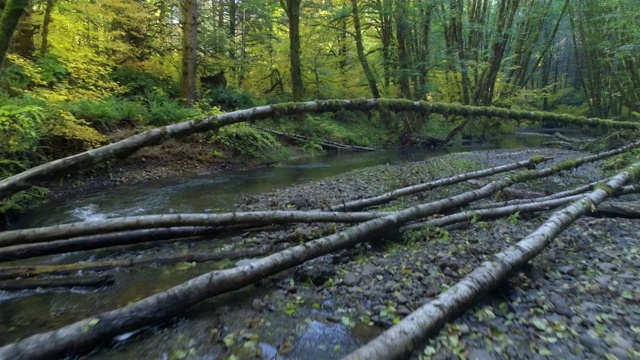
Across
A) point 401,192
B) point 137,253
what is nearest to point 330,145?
point 401,192

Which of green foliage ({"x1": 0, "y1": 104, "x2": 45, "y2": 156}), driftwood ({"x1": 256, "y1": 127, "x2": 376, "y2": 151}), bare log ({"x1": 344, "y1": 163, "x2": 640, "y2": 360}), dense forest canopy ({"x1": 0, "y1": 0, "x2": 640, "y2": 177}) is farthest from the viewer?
driftwood ({"x1": 256, "y1": 127, "x2": 376, "y2": 151})

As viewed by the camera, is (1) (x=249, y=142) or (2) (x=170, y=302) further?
(1) (x=249, y=142)

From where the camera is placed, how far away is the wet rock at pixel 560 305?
3438 millimetres

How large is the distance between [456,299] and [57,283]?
4.46m

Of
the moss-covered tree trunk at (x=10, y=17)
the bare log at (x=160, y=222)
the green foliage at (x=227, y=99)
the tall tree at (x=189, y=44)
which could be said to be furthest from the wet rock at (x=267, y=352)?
the green foliage at (x=227, y=99)

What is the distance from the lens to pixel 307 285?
14.2ft

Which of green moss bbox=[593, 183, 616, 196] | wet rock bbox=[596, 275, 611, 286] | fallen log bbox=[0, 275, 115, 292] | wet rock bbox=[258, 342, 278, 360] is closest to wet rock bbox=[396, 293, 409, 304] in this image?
wet rock bbox=[258, 342, 278, 360]

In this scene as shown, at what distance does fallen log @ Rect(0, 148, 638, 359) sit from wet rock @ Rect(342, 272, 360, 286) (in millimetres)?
398

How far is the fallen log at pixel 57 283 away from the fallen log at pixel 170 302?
137 centimetres

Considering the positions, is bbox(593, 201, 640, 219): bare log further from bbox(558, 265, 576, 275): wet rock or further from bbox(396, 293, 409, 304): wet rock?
bbox(396, 293, 409, 304): wet rock

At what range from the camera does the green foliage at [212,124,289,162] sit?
531 inches

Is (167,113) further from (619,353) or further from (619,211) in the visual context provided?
(619,353)

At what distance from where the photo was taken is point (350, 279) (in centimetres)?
438

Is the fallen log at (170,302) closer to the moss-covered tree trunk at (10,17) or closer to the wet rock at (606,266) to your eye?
the wet rock at (606,266)
